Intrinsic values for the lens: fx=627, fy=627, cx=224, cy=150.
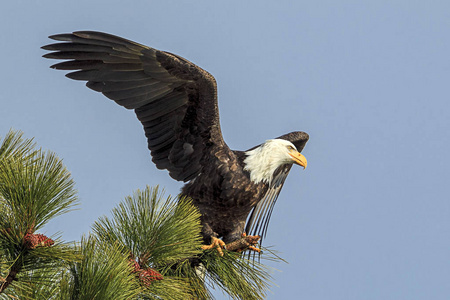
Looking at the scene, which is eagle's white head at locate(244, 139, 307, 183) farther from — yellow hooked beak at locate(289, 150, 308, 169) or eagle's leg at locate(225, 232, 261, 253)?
eagle's leg at locate(225, 232, 261, 253)

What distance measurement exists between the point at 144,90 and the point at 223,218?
1.23 m

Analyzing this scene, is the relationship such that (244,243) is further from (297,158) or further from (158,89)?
(158,89)

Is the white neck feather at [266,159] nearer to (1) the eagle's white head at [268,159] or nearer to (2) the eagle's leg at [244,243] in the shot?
(1) the eagle's white head at [268,159]

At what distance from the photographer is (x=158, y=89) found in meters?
5.17

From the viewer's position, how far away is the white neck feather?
5238 millimetres

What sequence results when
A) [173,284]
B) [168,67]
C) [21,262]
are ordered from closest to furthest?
1. [21,262]
2. [173,284]
3. [168,67]

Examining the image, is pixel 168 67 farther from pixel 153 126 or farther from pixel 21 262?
pixel 21 262

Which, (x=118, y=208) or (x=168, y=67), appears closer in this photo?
(x=118, y=208)

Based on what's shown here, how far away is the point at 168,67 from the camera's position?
5078mm

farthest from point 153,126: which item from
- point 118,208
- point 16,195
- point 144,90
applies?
point 16,195

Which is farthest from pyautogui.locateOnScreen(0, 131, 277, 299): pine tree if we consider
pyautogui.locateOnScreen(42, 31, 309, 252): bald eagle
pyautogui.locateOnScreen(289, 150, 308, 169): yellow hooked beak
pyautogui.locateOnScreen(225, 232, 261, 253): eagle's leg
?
pyautogui.locateOnScreen(289, 150, 308, 169): yellow hooked beak

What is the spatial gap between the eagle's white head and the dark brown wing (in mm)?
310

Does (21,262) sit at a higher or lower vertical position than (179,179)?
lower

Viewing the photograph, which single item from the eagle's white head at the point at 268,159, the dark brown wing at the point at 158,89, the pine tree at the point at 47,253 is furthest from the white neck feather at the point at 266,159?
the pine tree at the point at 47,253
